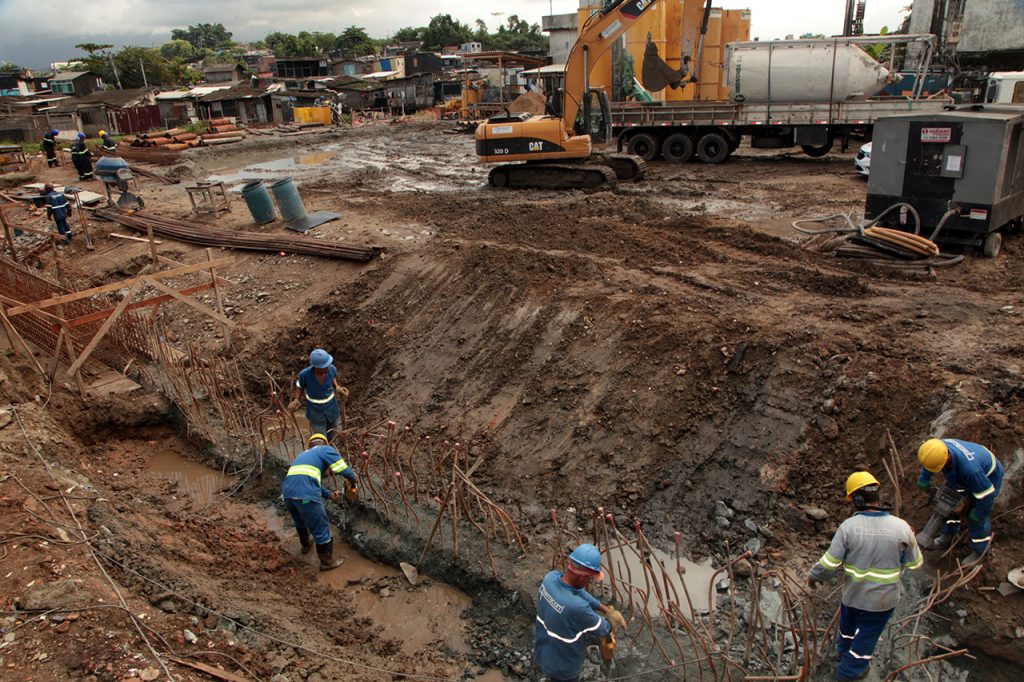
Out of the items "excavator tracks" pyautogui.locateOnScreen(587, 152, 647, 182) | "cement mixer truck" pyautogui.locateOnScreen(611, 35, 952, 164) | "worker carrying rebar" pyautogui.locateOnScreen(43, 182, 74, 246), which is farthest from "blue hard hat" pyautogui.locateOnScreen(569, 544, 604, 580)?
"cement mixer truck" pyautogui.locateOnScreen(611, 35, 952, 164)

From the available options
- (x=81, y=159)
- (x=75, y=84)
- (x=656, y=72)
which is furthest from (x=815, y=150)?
(x=75, y=84)

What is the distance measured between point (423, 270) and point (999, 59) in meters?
35.8

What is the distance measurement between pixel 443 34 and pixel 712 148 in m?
91.8

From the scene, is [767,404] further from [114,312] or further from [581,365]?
[114,312]

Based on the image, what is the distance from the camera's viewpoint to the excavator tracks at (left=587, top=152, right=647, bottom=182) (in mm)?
16766

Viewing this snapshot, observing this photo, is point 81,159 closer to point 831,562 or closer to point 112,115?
point 112,115

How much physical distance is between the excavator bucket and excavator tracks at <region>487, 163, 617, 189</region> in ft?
15.4

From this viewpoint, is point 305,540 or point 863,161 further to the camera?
point 863,161

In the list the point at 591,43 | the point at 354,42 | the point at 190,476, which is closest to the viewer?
the point at 190,476

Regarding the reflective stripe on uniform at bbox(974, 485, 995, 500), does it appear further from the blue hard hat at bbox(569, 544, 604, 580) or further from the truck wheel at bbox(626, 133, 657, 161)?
the truck wheel at bbox(626, 133, 657, 161)

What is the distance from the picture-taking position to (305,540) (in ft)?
22.4

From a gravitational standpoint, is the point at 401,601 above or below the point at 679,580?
below

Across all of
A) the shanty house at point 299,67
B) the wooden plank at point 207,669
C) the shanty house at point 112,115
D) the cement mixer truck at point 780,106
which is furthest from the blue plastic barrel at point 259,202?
the shanty house at point 299,67

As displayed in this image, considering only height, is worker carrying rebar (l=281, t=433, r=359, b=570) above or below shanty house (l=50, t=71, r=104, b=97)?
below
